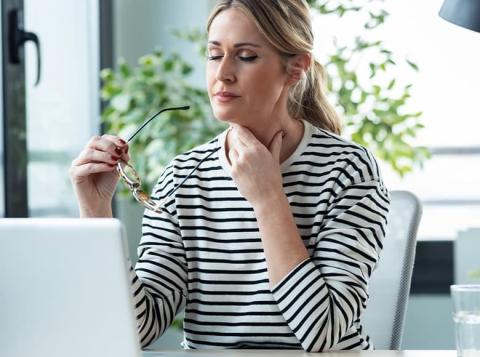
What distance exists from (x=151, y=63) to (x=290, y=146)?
1.64 m

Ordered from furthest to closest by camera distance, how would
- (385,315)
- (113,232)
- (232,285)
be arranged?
(385,315) < (232,285) < (113,232)

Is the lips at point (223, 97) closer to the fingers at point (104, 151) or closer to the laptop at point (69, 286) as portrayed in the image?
the fingers at point (104, 151)

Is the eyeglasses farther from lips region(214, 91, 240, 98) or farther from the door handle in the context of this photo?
the door handle

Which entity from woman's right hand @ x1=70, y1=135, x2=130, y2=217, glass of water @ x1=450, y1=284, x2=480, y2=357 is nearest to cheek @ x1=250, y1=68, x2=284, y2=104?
woman's right hand @ x1=70, y1=135, x2=130, y2=217

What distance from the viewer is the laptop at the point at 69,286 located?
3.58 feet

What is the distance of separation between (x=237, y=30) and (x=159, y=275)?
0.41m

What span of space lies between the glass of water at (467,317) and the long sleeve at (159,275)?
1.75 feet

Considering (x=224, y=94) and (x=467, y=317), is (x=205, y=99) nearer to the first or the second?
(x=224, y=94)

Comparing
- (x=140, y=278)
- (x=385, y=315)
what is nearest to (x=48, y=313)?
(x=140, y=278)

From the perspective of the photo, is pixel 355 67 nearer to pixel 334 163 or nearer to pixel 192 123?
pixel 192 123

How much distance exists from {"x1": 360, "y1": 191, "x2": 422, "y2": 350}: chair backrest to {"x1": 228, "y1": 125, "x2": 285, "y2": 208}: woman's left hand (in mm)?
294

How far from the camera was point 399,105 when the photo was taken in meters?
3.19

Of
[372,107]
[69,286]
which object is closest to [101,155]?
[69,286]

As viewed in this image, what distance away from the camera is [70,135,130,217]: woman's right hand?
162 centimetres
